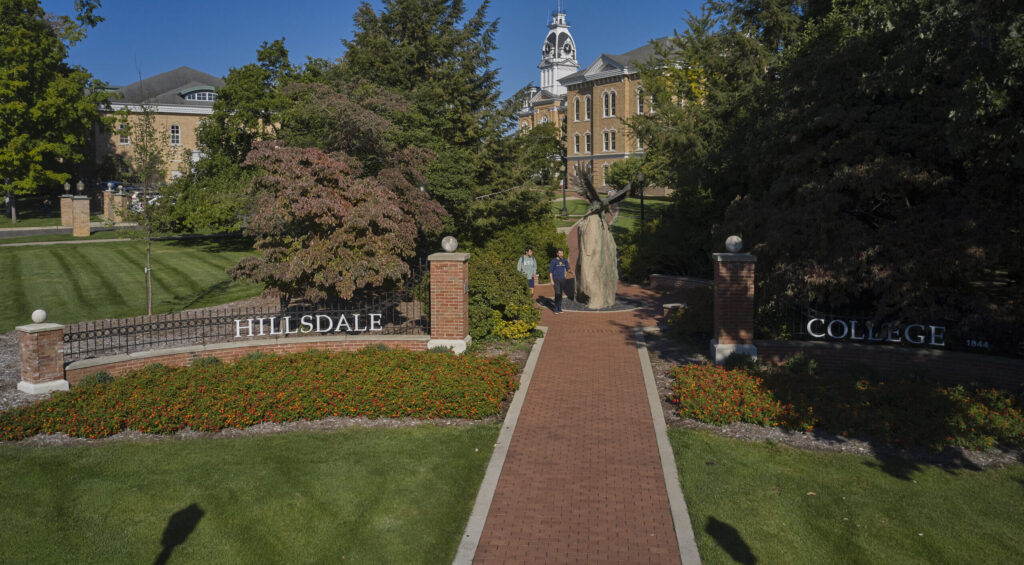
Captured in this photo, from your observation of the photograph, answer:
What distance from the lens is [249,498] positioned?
8156 mm

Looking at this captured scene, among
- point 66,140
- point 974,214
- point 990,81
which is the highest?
point 66,140

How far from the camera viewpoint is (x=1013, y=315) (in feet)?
37.8

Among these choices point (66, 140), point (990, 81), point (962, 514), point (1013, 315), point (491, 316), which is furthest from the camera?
point (66, 140)

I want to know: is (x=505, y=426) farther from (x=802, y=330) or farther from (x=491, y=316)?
(x=802, y=330)

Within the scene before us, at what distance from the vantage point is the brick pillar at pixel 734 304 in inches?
517

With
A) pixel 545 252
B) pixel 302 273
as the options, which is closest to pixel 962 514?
pixel 302 273

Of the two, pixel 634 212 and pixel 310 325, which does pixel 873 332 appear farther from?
pixel 634 212

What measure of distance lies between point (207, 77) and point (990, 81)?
73465 mm

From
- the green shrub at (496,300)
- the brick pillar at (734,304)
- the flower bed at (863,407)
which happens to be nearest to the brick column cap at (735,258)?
the brick pillar at (734,304)

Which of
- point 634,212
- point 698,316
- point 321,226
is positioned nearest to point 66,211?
point 321,226

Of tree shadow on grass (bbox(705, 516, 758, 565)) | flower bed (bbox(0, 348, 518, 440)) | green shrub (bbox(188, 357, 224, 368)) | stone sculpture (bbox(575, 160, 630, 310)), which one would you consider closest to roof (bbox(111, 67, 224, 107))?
stone sculpture (bbox(575, 160, 630, 310))

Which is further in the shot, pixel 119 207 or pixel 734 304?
pixel 119 207

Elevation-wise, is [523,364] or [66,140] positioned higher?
[66,140]

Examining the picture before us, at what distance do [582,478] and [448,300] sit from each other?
19.7ft
